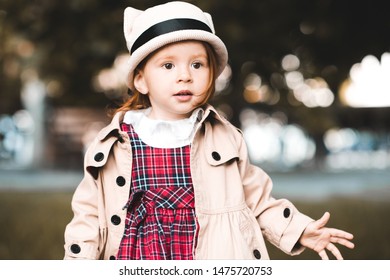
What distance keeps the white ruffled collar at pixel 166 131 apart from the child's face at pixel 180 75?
0.05 meters

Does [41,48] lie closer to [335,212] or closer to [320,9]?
[320,9]

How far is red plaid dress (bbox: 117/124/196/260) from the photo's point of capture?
196cm

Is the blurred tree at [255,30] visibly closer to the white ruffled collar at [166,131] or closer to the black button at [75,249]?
the white ruffled collar at [166,131]

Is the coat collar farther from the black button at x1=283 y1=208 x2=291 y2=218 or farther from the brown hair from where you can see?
the black button at x1=283 y1=208 x2=291 y2=218

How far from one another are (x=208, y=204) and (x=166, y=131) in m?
0.28

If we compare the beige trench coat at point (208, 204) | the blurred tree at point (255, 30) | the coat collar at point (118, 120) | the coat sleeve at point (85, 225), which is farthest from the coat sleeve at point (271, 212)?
the blurred tree at point (255, 30)

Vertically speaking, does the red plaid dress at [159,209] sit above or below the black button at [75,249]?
A: above

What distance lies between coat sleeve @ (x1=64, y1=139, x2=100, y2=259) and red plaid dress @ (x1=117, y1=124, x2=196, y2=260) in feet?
0.30

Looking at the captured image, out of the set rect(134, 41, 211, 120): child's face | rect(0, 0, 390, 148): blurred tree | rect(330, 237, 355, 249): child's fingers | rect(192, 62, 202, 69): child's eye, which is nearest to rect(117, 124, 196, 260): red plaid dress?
rect(134, 41, 211, 120): child's face

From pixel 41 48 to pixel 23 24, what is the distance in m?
0.61

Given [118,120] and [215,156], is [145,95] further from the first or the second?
[215,156]

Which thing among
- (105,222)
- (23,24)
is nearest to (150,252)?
(105,222)

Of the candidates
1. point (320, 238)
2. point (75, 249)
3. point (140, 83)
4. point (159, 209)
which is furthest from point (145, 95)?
point (320, 238)

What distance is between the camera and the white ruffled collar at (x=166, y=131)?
6.71ft
